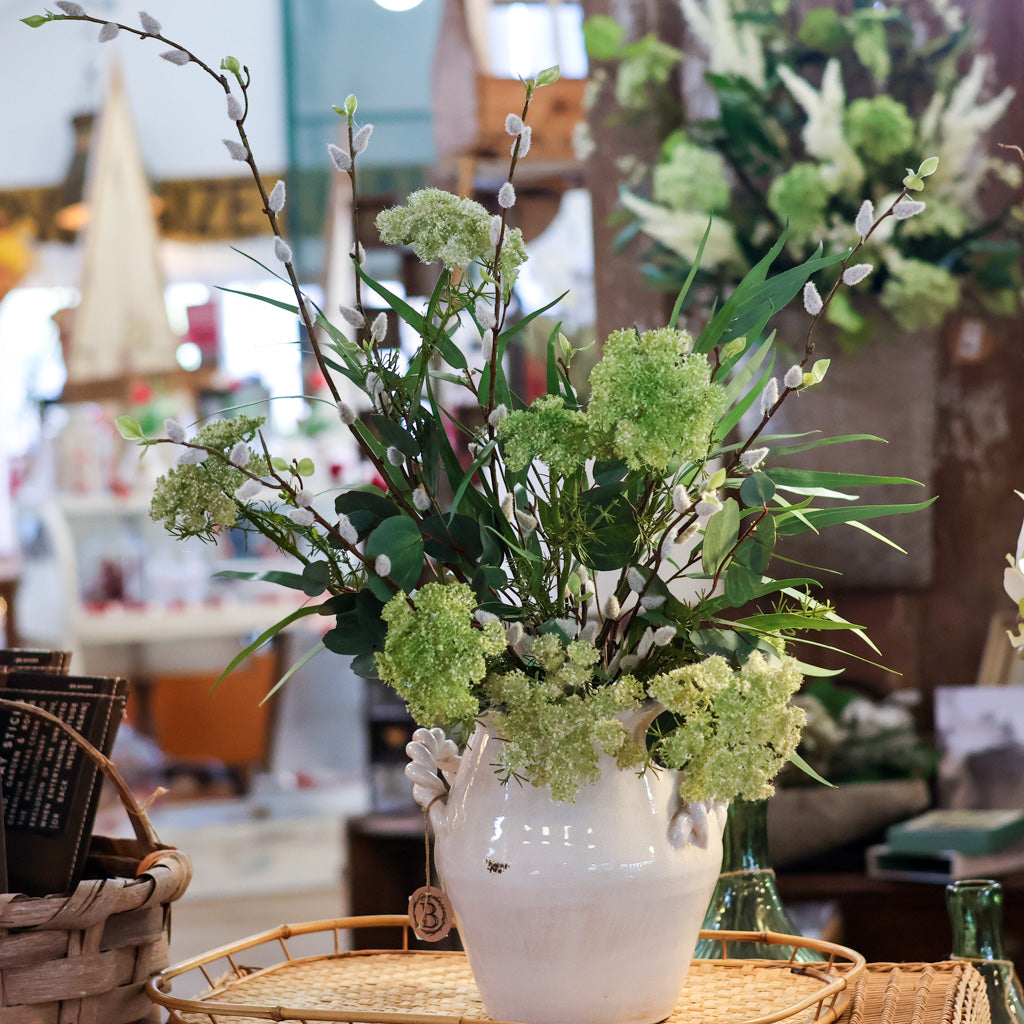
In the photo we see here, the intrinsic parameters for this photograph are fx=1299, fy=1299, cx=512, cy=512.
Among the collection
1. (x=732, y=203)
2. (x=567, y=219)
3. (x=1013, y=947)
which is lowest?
(x=1013, y=947)

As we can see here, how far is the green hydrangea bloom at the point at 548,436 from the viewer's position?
627mm

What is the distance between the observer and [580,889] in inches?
26.6

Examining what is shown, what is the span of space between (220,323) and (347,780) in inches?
83.9

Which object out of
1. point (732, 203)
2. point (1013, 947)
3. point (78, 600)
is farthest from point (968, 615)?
point (78, 600)

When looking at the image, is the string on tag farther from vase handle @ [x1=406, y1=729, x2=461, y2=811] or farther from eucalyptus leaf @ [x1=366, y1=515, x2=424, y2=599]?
eucalyptus leaf @ [x1=366, y1=515, x2=424, y2=599]

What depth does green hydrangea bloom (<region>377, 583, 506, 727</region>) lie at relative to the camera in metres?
0.62

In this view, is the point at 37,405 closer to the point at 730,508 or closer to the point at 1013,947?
the point at 1013,947

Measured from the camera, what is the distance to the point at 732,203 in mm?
1562

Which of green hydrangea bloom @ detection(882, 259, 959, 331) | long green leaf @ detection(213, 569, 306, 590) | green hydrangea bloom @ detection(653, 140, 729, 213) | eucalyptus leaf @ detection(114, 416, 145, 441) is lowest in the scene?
long green leaf @ detection(213, 569, 306, 590)

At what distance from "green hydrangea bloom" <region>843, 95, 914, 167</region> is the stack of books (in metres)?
0.75

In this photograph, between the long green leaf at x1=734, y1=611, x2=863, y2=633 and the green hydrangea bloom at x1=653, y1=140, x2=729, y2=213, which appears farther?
the green hydrangea bloom at x1=653, y1=140, x2=729, y2=213

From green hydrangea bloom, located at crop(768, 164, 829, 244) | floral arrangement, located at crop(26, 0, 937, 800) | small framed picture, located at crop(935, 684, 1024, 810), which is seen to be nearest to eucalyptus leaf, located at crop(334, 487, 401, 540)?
floral arrangement, located at crop(26, 0, 937, 800)

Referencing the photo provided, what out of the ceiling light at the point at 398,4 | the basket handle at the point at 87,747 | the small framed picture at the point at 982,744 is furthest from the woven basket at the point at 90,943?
the ceiling light at the point at 398,4

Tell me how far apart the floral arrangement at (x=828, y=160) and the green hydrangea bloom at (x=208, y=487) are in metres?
0.94
